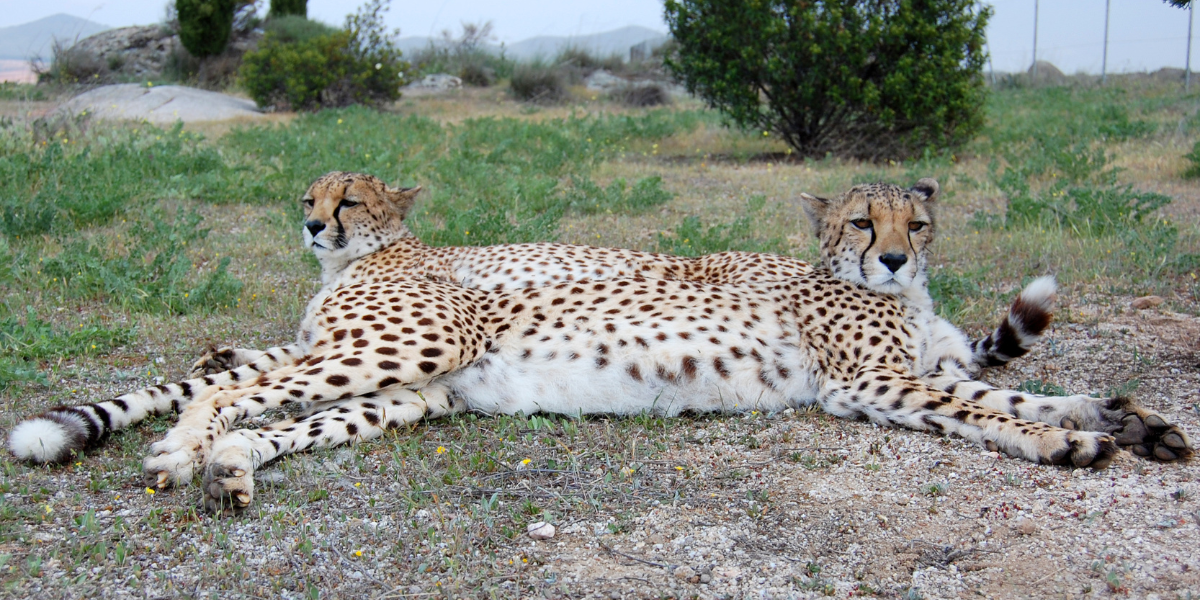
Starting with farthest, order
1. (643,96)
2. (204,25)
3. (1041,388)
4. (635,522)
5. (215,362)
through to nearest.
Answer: (204,25), (643,96), (215,362), (1041,388), (635,522)

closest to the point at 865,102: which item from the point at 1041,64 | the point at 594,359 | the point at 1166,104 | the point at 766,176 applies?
the point at 766,176

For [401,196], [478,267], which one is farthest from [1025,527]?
[401,196]

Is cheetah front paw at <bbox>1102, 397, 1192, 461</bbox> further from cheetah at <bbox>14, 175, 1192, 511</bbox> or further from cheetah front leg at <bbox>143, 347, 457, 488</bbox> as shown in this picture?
cheetah front leg at <bbox>143, 347, 457, 488</bbox>

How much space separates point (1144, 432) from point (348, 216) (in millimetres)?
3338

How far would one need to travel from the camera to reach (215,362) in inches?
143

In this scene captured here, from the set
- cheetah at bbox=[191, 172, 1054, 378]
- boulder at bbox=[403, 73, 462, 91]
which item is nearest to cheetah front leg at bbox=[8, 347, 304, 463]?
cheetah at bbox=[191, 172, 1054, 378]

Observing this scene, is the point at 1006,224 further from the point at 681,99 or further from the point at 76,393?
the point at 681,99

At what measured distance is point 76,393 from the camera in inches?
136

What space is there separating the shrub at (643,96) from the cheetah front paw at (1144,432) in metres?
13.7

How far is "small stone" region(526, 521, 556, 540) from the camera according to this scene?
2.36 metres

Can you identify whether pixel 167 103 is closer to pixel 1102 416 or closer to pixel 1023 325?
pixel 1023 325

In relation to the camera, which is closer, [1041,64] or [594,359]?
[594,359]

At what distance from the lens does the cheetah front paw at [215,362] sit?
3.60 meters

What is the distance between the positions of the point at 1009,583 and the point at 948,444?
0.85 meters
